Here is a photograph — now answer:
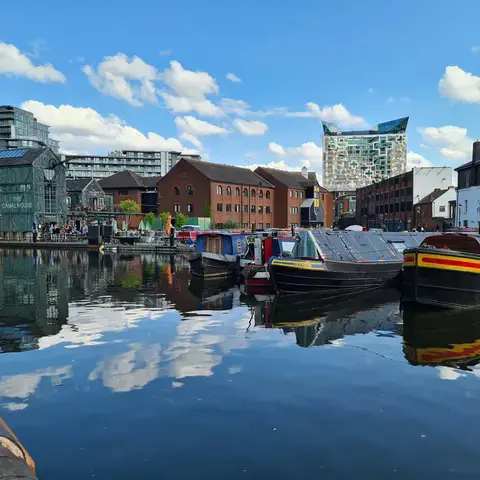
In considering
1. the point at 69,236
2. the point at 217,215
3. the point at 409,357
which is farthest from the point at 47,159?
the point at 409,357

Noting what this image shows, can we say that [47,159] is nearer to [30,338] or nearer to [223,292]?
[223,292]

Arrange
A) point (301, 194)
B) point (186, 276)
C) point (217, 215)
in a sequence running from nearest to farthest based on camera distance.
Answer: point (186, 276) → point (217, 215) → point (301, 194)

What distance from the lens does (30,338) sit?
47.0ft

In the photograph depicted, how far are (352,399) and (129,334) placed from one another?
7737 millimetres

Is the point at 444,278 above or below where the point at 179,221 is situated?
below

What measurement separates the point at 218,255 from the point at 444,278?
52.3 feet

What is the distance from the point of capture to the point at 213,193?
72.5 m

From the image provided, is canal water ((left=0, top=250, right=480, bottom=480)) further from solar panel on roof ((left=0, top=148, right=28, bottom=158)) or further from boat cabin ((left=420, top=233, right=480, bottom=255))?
solar panel on roof ((left=0, top=148, right=28, bottom=158))

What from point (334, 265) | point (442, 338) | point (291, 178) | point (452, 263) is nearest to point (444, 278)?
point (452, 263)

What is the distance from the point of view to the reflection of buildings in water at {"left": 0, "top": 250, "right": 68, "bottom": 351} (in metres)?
14.8

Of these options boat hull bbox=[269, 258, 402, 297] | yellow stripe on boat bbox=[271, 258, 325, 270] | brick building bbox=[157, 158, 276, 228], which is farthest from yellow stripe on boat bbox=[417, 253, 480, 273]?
brick building bbox=[157, 158, 276, 228]

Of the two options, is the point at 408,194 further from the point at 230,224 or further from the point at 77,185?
the point at 77,185

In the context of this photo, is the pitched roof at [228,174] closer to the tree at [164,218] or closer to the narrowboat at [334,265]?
the tree at [164,218]

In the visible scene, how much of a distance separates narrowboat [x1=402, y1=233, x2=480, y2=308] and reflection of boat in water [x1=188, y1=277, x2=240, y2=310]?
7.50 metres
